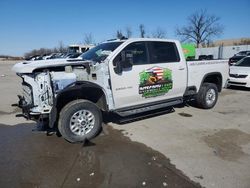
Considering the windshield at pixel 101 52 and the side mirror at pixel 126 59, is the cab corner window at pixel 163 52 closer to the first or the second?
the side mirror at pixel 126 59

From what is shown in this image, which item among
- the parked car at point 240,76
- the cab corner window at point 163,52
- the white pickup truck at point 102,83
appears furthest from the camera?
the parked car at point 240,76

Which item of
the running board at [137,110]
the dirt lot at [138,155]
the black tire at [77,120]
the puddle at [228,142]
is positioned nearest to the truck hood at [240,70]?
the dirt lot at [138,155]

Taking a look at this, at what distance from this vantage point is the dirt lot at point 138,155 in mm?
3559

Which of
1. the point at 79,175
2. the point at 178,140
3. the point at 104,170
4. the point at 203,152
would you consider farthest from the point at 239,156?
the point at 79,175

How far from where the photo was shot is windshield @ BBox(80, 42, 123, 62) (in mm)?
5418

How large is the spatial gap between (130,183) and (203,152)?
5.61 ft

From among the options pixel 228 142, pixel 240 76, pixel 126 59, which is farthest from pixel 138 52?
pixel 240 76

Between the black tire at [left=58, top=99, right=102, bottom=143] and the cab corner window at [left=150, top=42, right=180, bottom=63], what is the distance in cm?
191

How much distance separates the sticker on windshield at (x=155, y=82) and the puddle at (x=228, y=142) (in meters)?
1.59

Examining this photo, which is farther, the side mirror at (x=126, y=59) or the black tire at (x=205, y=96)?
the black tire at (x=205, y=96)

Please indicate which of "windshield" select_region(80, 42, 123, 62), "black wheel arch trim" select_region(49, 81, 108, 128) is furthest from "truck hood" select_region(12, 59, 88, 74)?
"windshield" select_region(80, 42, 123, 62)

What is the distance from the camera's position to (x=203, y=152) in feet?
14.7

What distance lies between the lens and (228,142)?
16.2ft

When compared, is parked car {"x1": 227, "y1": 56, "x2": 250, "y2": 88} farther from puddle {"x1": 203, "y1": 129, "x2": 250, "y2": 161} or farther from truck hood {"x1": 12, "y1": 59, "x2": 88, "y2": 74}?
truck hood {"x1": 12, "y1": 59, "x2": 88, "y2": 74}
